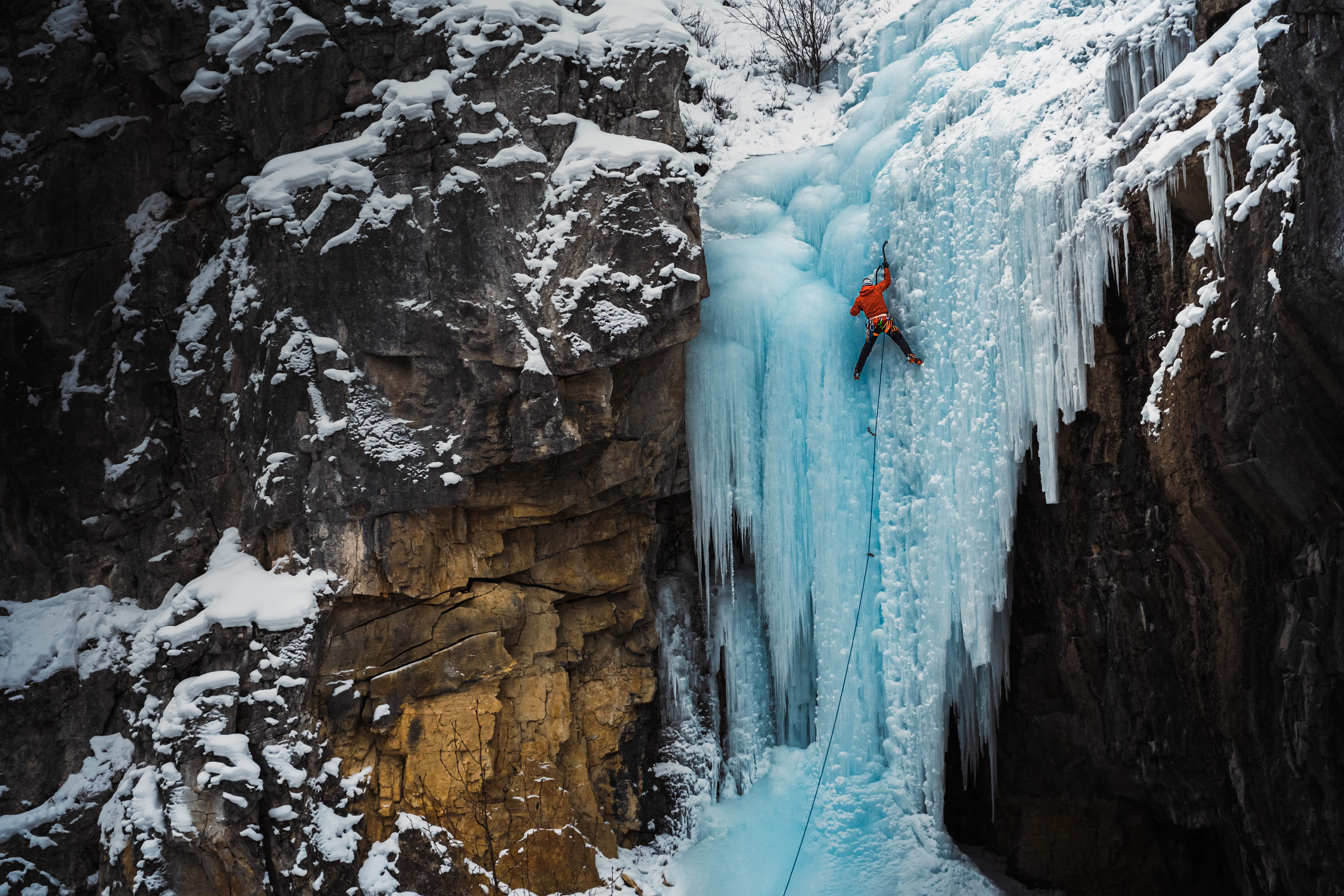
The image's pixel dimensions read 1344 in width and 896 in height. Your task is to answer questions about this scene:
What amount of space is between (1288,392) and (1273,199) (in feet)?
3.68

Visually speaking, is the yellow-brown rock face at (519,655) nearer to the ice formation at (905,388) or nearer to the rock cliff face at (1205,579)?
the ice formation at (905,388)

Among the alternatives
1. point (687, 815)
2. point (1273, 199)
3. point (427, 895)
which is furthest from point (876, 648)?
point (1273, 199)

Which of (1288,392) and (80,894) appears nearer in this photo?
(1288,392)

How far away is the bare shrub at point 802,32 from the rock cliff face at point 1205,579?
7.23 metres

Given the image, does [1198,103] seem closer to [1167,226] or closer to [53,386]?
[1167,226]

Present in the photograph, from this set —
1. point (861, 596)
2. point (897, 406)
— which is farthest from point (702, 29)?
point (861, 596)

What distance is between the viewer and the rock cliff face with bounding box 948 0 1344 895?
4.97m

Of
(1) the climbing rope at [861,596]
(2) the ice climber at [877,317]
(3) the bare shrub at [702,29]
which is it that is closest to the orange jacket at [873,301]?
(2) the ice climber at [877,317]

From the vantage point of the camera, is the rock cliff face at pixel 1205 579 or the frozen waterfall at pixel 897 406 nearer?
the rock cliff face at pixel 1205 579

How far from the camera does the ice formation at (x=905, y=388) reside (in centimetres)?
723

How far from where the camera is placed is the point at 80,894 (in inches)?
305

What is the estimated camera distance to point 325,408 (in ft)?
25.5

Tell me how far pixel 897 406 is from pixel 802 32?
23.3ft

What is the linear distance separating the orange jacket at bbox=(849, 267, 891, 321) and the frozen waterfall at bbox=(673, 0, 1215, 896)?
0.78 ft
